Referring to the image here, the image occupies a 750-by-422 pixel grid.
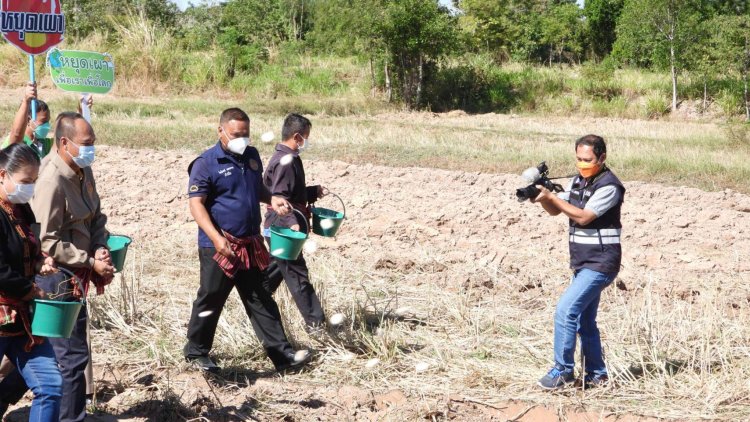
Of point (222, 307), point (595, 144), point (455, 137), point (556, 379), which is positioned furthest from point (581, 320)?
point (455, 137)

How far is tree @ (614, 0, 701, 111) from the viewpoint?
2238cm

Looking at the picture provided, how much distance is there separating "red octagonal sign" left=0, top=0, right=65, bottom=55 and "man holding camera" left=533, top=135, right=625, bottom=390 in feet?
12.7

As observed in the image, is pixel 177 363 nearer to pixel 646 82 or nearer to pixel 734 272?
pixel 734 272

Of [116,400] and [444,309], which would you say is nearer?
[116,400]

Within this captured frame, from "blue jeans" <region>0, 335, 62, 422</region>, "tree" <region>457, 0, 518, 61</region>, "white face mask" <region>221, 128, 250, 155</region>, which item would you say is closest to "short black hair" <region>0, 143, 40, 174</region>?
"blue jeans" <region>0, 335, 62, 422</region>

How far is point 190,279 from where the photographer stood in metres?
7.44

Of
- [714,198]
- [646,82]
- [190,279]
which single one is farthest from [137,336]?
[646,82]

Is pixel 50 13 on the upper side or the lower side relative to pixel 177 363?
upper

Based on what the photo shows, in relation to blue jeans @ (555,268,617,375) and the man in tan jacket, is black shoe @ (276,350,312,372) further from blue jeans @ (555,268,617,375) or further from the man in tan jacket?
blue jeans @ (555,268,617,375)

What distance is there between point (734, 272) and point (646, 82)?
18.0 m

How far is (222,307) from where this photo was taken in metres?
5.24

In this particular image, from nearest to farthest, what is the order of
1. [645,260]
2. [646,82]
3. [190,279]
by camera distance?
[190,279], [645,260], [646,82]

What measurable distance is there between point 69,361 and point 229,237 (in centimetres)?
115

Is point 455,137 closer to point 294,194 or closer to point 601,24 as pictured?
point 294,194
